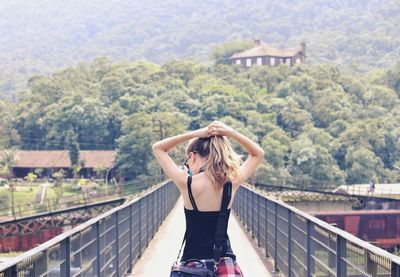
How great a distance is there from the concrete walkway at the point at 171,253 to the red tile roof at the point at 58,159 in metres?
91.3

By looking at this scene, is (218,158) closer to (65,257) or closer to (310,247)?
(65,257)

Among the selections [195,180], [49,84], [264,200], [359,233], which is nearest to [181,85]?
[49,84]

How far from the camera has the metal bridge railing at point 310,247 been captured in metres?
5.60

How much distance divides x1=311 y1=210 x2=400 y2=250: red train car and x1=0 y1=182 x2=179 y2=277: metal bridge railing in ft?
90.0

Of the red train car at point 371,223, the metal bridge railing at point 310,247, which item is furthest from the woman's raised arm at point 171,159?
the red train car at point 371,223

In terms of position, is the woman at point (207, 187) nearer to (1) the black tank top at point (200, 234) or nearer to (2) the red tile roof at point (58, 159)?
(1) the black tank top at point (200, 234)

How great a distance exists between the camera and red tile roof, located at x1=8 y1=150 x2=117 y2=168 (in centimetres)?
11538

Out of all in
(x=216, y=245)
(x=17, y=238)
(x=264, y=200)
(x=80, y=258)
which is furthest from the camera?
(x=17, y=238)

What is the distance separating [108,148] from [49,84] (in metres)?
24.4

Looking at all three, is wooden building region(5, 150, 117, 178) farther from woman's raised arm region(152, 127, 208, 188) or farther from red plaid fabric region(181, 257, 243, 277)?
red plaid fabric region(181, 257, 243, 277)

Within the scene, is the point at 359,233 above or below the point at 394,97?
below

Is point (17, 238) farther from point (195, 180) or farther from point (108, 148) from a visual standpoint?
point (108, 148)

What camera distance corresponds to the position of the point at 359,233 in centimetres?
4394

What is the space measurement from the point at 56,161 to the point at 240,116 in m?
28.5
